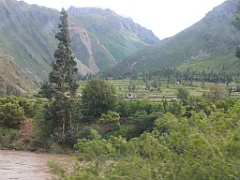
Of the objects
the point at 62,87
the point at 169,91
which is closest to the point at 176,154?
the point at 62,87

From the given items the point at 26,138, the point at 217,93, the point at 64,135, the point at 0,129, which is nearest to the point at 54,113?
the point at 64,135

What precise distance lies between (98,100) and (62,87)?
1049cm

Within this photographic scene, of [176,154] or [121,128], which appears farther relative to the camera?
[121,128]

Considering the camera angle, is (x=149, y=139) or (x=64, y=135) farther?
(x=64, y=135)

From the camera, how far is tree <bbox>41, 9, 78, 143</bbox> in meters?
51.6

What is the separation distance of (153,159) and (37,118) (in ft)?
161

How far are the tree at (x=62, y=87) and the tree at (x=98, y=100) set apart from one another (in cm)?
831

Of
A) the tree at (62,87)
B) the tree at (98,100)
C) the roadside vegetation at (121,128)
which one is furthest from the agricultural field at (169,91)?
the tree at (62,87)

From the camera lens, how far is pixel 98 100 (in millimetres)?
61312

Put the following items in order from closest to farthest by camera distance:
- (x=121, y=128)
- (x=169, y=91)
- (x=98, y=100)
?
1. (x=121, y=128)
2. (x=98, y=100)
3. (x=169, y=91)

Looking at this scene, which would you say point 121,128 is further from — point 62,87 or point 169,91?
point 169,91

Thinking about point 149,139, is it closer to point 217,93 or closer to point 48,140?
point 48,140

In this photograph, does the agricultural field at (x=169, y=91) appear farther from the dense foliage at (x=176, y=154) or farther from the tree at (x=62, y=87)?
the dense foliage at (x=176, y=154)

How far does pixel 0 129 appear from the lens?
57.4 m
